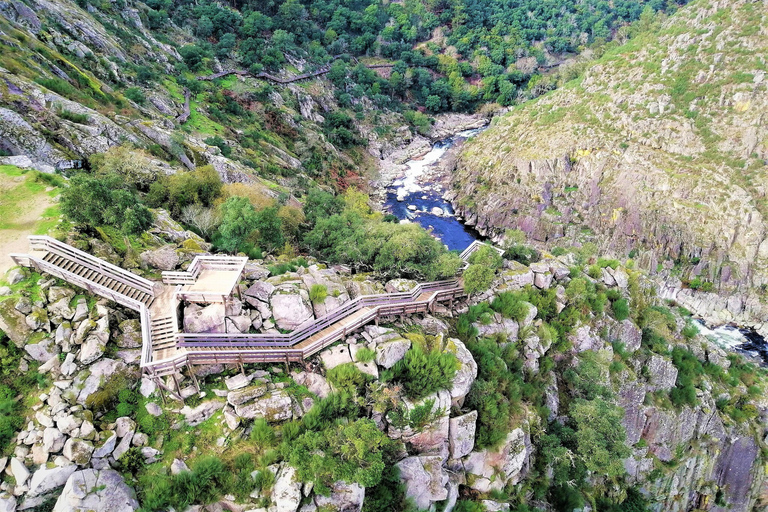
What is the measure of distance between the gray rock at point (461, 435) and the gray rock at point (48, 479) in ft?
60.9

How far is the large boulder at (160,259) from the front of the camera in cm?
2627

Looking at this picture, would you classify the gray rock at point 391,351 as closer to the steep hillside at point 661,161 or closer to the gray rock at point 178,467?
the gray rock at point 178,467

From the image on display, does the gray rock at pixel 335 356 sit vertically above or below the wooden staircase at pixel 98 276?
below

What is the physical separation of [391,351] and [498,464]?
10.1 meters

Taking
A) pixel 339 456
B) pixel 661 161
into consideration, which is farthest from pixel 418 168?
pixel 339 456

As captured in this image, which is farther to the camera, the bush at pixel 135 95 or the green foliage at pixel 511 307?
the bush at pixel 135 95

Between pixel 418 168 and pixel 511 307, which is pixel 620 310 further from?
pixel 418 168

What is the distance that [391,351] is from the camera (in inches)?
934

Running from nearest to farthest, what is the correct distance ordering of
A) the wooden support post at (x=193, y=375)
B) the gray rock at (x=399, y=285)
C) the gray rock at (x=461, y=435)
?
the wooden support post at (x=193, y=375)
the gray rock at (x=461, y=435)
the gray rock at (x=399, y=285)

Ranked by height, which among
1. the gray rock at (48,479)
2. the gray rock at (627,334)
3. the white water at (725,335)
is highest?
the gray rock at (48,479)

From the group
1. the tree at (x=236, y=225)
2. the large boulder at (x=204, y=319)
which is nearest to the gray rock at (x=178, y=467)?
the large boulder at (x=204, y=319)

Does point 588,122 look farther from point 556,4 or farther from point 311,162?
point 556,4

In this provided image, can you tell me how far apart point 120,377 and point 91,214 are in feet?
37.1

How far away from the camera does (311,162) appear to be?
8738 centimetres
